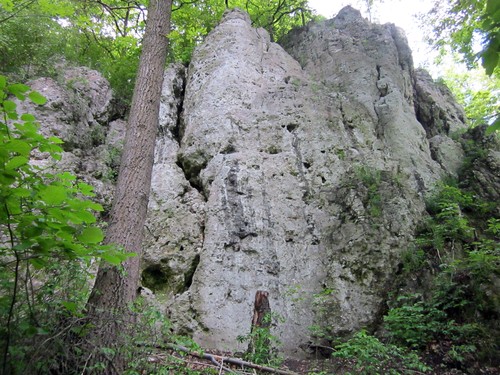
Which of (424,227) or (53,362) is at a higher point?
(424,227)

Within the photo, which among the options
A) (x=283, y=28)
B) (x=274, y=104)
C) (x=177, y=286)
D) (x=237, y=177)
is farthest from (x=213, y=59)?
(x=177, y=286)

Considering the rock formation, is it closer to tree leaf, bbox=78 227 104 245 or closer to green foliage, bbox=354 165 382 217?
green foliage, bbox=354 165 382 217

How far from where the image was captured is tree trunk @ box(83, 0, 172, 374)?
2.88 meters

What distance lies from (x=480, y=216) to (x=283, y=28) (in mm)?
9853

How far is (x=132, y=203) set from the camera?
3893mm

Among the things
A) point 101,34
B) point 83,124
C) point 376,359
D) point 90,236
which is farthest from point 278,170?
point 101,34

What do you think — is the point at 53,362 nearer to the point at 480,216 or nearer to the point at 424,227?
the point at 424,227

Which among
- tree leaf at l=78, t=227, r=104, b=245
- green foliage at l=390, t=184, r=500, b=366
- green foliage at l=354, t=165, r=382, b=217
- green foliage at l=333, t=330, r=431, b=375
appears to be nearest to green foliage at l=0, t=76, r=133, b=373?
tree leaf at l=78, t=227, r=104, b=245

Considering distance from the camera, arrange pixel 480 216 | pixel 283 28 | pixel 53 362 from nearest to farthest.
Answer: pixel 53 362 → pixel 480 216 → pixel 283 28

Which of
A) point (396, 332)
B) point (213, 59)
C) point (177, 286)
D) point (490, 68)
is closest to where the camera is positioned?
point (490, 68)

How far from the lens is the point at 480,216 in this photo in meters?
8.01

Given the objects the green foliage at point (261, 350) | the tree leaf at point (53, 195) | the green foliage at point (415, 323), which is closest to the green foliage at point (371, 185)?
the green foliage at point (415, 323)

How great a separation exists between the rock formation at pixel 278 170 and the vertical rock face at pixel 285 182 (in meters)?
0.03

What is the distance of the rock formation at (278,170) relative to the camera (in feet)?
21.6
